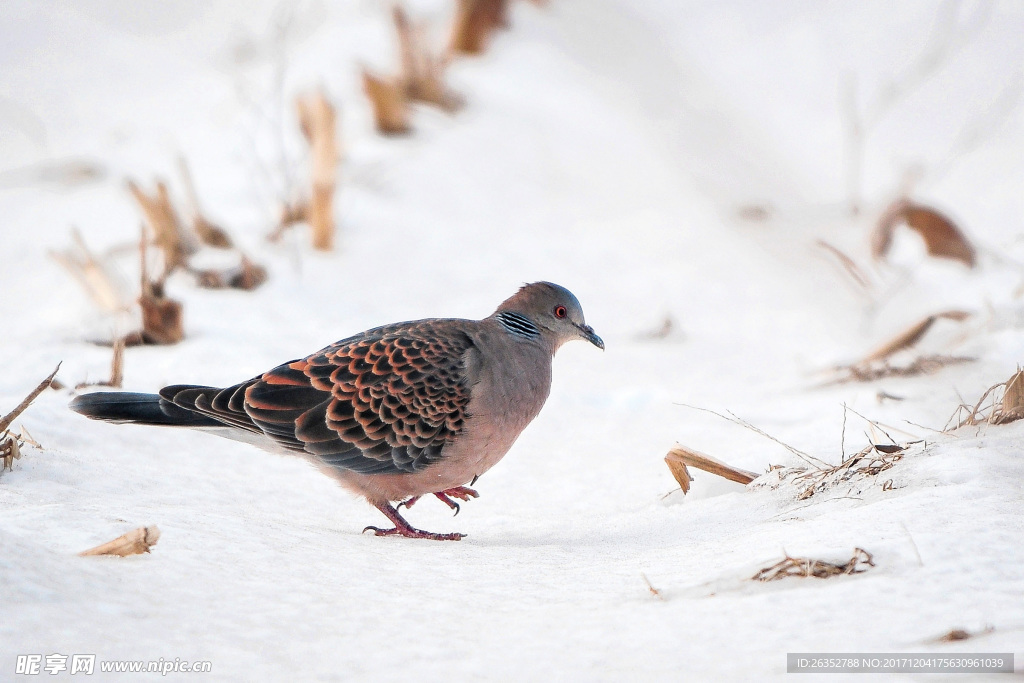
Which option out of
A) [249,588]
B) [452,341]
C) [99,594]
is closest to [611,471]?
[452,341]

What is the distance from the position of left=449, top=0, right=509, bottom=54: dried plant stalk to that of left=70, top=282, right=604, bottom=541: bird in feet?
23.0

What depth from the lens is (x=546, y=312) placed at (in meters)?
3.56

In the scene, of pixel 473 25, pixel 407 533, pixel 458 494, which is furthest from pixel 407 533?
pixel 473 25

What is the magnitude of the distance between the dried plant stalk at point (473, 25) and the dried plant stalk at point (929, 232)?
196 inches

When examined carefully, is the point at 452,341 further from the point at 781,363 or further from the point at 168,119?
the point at 168,119

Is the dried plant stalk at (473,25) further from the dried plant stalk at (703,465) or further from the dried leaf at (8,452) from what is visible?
the dried leaf at (8,452)

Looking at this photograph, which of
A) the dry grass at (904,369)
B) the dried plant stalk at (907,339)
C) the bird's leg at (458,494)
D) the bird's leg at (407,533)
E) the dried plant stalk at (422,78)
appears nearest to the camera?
the bird's leg at (407,533)

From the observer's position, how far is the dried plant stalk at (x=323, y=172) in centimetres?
589

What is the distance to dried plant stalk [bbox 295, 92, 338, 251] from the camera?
5887 mm

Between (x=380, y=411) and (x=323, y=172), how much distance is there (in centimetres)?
326

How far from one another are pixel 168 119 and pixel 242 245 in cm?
349

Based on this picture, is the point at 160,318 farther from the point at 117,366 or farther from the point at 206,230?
the point at 206,230

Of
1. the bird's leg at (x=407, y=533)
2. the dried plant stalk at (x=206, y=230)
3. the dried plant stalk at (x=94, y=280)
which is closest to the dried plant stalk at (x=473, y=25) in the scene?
the dried plant stalk at (x=206, y=230)

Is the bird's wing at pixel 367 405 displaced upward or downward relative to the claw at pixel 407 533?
upward
